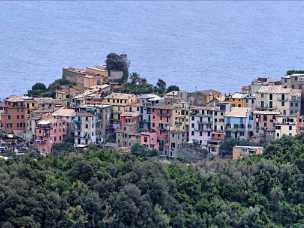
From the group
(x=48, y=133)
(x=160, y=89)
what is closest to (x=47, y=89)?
(x=160, y=89)

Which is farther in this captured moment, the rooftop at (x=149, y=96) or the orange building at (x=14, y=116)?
the rooftop at (x=149, y=96)

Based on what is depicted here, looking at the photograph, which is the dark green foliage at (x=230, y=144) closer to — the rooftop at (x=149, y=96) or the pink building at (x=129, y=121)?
the pink building at (x=129, y=121)

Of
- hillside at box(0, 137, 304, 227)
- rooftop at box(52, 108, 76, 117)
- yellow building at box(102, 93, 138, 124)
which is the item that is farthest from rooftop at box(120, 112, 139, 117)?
hillside at box(0, 137, 304, 227)

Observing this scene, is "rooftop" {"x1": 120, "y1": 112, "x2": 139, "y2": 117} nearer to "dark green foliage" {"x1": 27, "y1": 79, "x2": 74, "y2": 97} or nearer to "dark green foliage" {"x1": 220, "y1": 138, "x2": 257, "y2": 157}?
"dark green foliage" {"x1": 220, "y1": 138, "x2": 257, "y2": 157}

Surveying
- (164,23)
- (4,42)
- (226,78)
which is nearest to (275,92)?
(226,78)

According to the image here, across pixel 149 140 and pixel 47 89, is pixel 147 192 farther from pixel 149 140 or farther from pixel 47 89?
pixel 47 89

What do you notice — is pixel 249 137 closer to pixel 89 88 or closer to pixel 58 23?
pixel 89 88

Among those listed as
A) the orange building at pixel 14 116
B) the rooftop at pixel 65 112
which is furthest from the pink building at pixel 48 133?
the orange building at pixel 14 116
